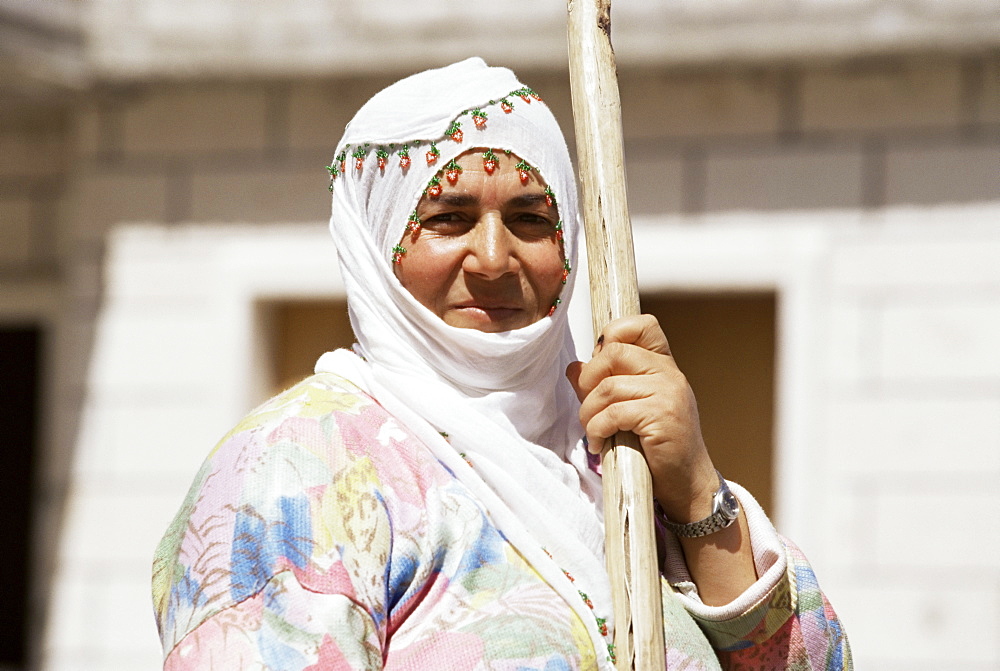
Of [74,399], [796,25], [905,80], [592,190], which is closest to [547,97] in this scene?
[796,25]

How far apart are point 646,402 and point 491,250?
0.31 metres

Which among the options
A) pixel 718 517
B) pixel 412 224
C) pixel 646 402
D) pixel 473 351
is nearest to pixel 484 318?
pixel 473 351

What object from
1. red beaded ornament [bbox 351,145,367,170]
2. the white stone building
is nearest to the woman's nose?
red beaded ornament [bbox 351,145,367,170]

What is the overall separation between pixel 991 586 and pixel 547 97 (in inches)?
98.8

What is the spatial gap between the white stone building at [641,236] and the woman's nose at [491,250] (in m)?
3.29

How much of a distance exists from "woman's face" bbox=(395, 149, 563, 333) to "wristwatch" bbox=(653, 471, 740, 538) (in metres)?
0.39

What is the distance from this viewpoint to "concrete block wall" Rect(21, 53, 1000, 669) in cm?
507

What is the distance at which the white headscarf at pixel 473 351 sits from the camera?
1882 millimetres

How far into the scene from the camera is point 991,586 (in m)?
4.96

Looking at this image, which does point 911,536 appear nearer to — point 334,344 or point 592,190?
point 334,344

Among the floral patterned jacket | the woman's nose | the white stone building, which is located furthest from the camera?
the white stone building

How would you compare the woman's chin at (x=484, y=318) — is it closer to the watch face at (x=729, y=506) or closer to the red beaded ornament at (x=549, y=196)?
the red beaded ornament at (x=549, y=196)

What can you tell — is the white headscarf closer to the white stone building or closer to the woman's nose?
the woman's nose

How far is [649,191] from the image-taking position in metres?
5.31
